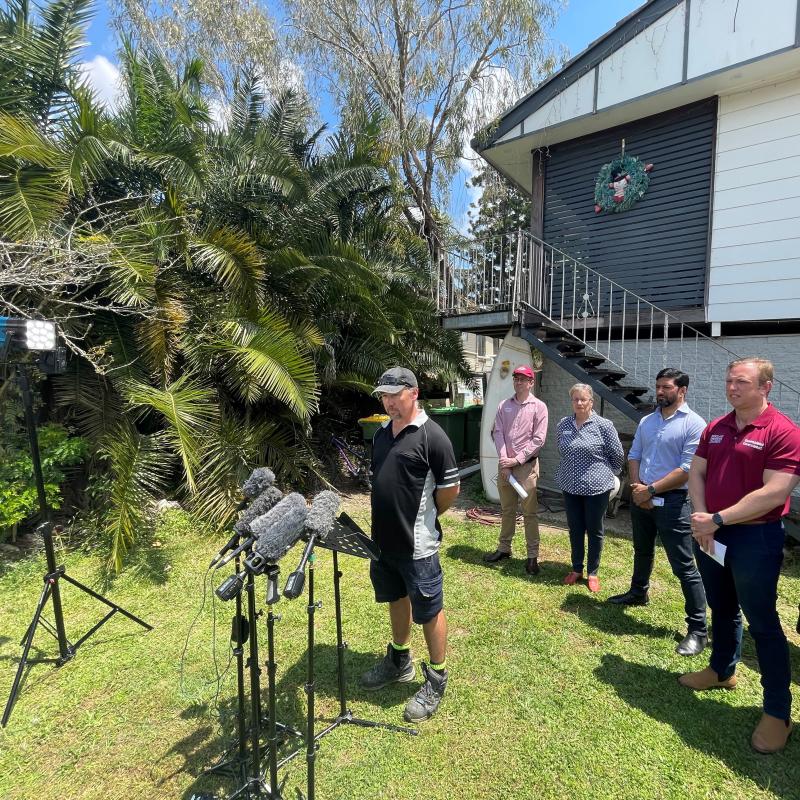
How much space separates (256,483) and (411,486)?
0.79 m

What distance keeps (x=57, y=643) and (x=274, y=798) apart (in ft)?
7.91

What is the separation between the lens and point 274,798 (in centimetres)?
193

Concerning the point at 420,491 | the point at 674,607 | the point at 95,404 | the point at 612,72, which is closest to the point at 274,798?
the point at 420,491

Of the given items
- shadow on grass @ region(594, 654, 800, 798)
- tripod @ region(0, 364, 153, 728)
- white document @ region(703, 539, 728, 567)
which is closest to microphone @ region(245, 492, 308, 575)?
tripod @ region(0, 364, 153, 728)

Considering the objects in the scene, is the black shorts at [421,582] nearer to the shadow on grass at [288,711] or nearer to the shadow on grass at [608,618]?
the shadow on grass at [288,711]

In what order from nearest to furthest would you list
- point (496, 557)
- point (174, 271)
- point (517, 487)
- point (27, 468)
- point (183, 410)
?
point (517, 487) < point (27, 468) < point (496, 557) < point (183, 410) < point (174, 271)

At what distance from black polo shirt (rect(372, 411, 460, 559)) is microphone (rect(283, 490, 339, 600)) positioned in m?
0.55

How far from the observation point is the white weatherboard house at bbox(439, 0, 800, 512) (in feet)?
18.3

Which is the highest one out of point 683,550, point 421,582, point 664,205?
point 664,205

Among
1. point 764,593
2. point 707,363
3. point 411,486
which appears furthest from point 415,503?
point 707,363

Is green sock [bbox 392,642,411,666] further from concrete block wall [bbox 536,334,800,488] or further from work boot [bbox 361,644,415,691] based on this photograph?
concrete block wall [bbox 536,334,800,488]

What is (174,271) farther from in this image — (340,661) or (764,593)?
(764,593)

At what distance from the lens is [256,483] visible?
2234mm

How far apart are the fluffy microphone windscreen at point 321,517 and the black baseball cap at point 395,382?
692mm
